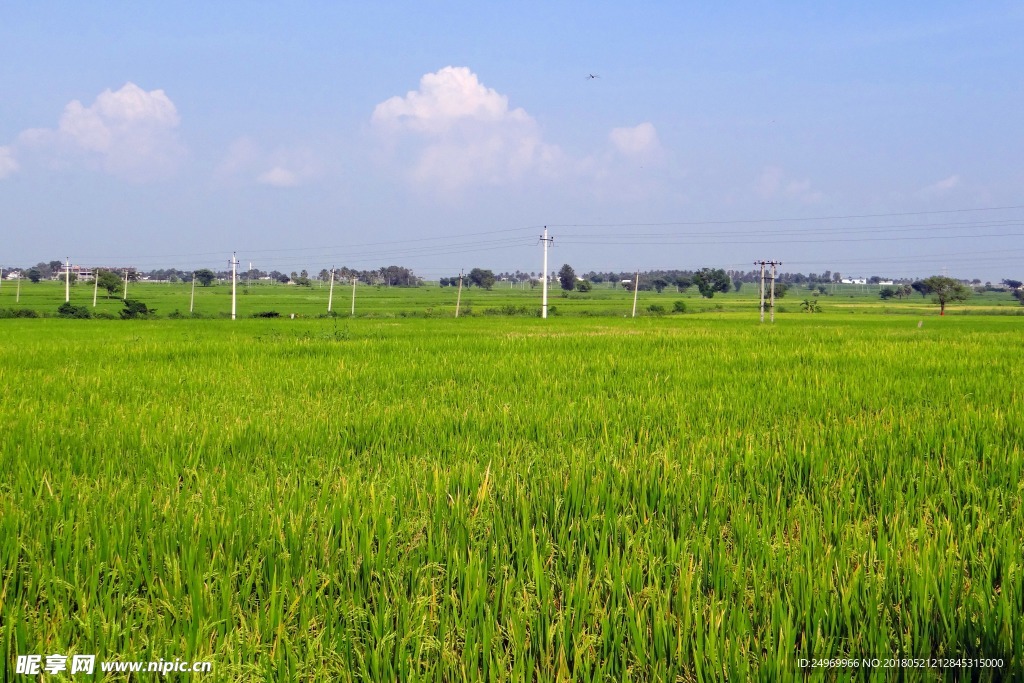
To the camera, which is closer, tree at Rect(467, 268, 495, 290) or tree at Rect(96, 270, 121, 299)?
tree at Rect(96, 270, 121, 299)

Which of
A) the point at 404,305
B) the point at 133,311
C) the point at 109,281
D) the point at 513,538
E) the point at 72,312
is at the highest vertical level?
the point at 109,281

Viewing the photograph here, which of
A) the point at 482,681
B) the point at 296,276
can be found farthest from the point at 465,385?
the point at 296,276

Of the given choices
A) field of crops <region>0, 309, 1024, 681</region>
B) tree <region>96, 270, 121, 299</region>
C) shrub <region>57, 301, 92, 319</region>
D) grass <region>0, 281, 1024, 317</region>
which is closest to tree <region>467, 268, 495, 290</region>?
grass <region>0, 281, 1024, 317</region>

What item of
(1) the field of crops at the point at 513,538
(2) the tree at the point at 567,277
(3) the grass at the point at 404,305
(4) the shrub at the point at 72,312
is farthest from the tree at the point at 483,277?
(1) the field of crops at the point at 513,538

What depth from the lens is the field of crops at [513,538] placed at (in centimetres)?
194

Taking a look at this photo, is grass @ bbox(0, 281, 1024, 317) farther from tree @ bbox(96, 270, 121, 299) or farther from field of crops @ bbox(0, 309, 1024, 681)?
field of crops @ bbox(0, 309, 1024, 681)

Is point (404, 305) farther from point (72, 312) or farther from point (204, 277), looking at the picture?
point (204, 277)

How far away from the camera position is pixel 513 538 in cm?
274

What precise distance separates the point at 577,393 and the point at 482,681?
18.2ft

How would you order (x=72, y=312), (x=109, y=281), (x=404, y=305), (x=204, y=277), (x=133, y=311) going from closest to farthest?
(x=72, y=312)
(x=133, y=311)
(x=404, y=305)
(x=109, y=281)
(x=204, y=277)

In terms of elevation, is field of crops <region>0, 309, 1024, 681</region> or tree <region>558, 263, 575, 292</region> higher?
tree <region>558, 263, 575, 292</region>

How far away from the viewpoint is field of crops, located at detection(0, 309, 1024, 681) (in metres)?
1.94

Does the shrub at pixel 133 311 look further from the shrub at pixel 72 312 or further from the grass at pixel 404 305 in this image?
the shrub at pixel 72 312

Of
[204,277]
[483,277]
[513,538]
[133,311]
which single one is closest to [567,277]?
[483,277]
